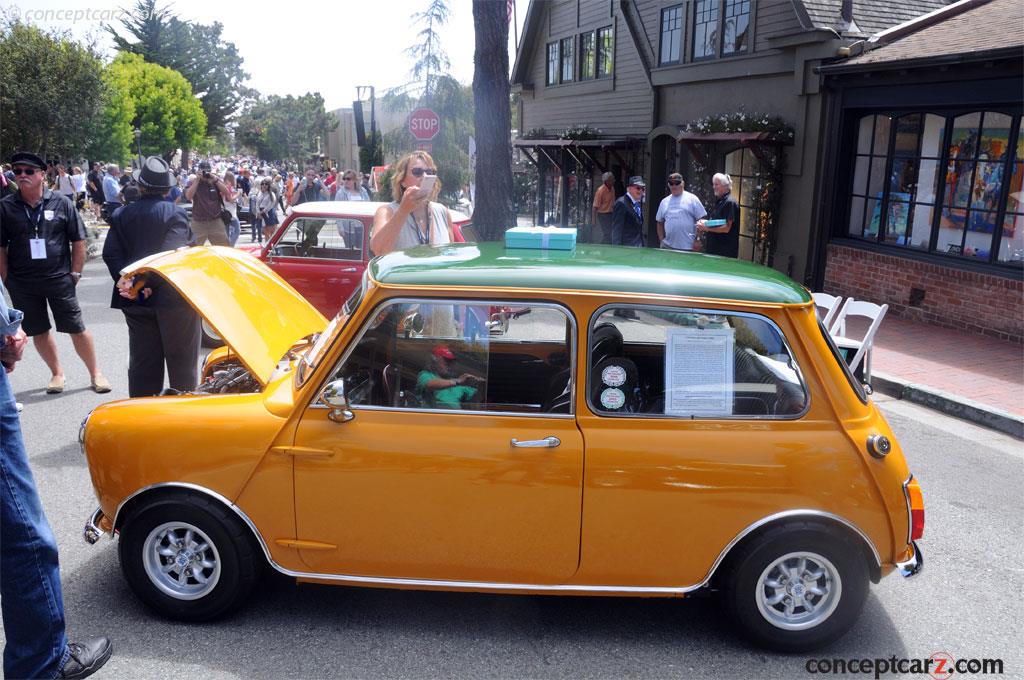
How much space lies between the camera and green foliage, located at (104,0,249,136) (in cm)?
6462

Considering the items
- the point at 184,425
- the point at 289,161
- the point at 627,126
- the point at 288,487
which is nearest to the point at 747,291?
the point at 288,487

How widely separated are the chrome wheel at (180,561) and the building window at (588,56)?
18537 millimetres

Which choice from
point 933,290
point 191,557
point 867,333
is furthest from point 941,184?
point 191,557

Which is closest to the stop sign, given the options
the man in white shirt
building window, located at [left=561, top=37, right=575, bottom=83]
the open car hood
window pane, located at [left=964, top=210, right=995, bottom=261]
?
the man in white shirt

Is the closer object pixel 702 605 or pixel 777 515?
pixel 777 515

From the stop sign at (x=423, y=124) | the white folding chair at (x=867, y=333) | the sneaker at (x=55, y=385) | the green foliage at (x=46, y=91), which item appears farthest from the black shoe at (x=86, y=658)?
the green foliage at (x=46, y=91)

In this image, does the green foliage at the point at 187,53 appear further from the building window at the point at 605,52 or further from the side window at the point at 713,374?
the side window at the point at 713,374

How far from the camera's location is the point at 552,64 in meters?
22.6

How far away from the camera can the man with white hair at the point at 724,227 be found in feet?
32.7

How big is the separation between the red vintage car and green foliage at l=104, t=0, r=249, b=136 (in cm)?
6053

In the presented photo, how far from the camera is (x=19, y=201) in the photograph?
6340 millimetres

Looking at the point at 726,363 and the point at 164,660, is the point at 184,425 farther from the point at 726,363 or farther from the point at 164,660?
the point at 726,363

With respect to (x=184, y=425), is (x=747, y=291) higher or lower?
higher

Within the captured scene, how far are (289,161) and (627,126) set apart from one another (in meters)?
67.5
